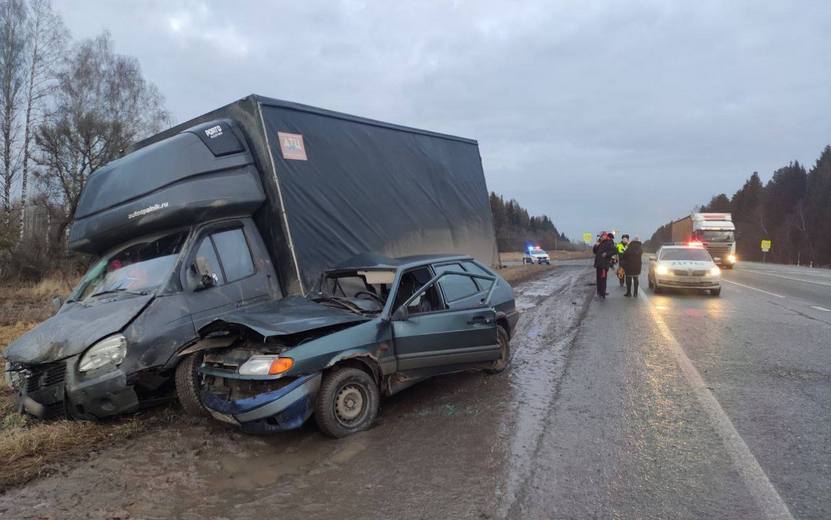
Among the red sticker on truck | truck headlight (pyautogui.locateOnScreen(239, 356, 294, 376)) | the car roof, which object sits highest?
the red sticker on truck

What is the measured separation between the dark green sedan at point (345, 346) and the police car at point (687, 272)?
35.9ft

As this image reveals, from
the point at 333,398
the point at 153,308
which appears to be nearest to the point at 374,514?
the point at 333,398

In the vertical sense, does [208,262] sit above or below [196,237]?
below

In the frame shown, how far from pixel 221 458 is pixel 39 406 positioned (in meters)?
1.90

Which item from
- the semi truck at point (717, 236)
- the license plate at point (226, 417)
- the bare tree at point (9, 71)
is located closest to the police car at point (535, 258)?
the semi truck at point (717, 236)

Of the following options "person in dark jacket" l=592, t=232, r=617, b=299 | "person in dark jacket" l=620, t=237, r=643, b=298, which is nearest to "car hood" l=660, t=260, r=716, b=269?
"person in dark jacket" l=620, t=237, r=643, b=298

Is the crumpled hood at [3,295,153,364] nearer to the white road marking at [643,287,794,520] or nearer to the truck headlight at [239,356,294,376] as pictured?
the truck headlight at [239,356,294,376]

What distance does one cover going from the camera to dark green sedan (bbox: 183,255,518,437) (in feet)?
13.5

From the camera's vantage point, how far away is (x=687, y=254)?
1574cm

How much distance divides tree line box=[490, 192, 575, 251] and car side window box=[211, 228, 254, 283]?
7350cm

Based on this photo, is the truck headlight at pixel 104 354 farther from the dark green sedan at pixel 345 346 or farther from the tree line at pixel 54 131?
the tree line at pixel 54 131

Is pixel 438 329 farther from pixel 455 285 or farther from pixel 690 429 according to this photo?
pixel 690 429

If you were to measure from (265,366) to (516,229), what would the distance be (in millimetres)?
106747

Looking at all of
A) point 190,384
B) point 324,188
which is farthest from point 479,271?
point 190,384
